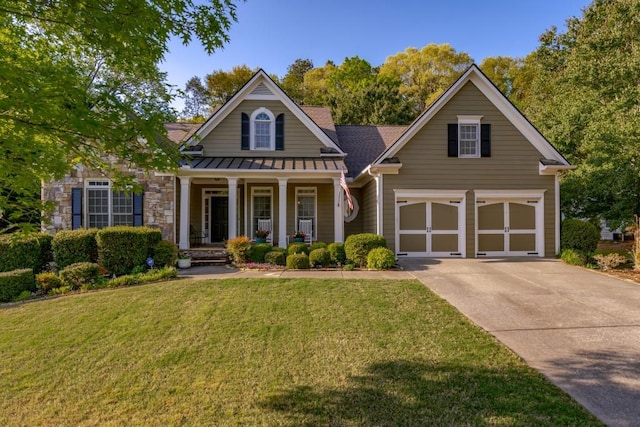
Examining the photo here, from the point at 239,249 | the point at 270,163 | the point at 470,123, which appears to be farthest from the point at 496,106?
the point at 239,249

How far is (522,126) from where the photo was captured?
12.7 meters

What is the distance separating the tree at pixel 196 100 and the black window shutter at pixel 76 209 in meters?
26.0

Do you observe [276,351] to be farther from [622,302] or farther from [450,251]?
[450,251]

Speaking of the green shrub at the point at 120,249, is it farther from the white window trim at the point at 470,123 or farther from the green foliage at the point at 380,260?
the white window trim at the point at 470,123

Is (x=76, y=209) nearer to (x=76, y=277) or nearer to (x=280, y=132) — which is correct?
(x=76, y=277)

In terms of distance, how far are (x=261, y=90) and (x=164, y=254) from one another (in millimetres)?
7786

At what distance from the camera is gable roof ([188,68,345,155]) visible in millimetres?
14516

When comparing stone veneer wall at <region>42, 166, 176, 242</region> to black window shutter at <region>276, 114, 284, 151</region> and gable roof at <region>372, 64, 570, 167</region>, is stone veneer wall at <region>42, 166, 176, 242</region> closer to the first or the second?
black window shutter at <region>276, 114, 284, 151</region>

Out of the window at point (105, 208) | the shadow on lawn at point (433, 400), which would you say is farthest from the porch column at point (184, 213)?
the shadow on lawn at point (433, 400)

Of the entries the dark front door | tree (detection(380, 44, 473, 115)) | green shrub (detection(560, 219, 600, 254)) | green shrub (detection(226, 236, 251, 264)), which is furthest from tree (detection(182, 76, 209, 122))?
green shrub (detection(560, 219, 600, 254))

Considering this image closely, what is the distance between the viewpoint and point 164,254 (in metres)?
11.0

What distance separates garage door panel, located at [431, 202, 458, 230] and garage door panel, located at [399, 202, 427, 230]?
1.06 feet

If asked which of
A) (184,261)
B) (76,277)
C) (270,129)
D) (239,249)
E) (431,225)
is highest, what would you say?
(270,129)

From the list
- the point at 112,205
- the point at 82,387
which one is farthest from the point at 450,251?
the point at 112,205
